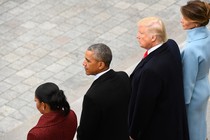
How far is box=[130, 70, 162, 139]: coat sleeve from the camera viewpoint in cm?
443

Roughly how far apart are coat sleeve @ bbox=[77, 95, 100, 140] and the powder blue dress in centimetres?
92

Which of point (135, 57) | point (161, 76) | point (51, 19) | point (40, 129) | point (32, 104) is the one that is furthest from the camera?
point (51, 19)

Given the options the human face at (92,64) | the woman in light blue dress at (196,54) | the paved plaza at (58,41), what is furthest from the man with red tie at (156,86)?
the paved plaza at (58,41)

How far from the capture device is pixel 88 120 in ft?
14.0

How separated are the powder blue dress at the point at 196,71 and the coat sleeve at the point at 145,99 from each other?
0.35 metres

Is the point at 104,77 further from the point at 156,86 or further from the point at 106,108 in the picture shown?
the point at 156,86

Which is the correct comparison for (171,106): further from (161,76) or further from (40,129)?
(40,129)

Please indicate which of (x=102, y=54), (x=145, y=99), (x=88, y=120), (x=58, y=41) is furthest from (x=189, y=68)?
(x=58, y=41)

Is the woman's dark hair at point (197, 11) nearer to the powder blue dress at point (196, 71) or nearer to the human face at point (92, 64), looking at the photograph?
the powder blue dress at point (196, 71)

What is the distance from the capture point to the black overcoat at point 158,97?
4.45m

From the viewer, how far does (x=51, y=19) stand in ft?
27.9

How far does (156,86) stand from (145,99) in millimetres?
149

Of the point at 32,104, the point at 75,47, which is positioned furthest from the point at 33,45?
the point at 32,104

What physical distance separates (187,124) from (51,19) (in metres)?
4.11
